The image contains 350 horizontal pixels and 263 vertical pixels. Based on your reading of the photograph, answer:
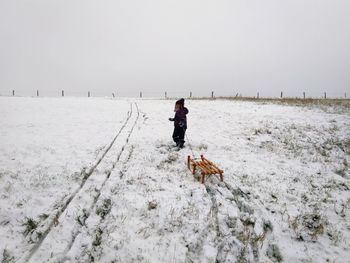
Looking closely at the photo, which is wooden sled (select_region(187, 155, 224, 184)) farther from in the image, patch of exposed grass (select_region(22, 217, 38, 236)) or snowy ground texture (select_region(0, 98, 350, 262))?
patch of exposed grass (select_region(22, 217, 38, 236))

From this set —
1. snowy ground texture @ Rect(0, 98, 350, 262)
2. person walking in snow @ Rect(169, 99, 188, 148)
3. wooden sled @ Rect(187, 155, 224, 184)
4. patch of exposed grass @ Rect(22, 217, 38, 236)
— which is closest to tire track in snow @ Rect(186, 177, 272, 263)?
snowy ground texture @ Rect(0, 98, 350, 262)

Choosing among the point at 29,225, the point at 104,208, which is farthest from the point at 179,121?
the point at 29,225

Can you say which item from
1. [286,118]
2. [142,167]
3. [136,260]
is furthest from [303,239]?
[286,118]

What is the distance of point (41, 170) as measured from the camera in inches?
333

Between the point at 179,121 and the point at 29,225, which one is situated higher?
the point at 179,121

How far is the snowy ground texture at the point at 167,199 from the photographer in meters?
5.34

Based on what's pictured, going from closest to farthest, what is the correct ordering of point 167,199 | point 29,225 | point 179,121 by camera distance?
point 29,225
point 167,199
point 179,121

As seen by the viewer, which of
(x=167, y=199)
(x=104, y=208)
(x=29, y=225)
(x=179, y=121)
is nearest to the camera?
(x=29, y=225)

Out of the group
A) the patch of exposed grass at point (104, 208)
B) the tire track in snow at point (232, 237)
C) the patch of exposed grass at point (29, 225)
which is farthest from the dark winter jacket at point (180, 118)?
the patch of exposed grass at point (29, 225)

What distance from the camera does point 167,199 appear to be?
Answer: 7051 mm

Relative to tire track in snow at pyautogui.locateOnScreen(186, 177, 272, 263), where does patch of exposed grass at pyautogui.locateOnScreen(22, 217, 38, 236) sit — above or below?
above

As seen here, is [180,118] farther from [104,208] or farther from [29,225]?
[29,225]

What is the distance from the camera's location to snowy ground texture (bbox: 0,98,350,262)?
17.5ft

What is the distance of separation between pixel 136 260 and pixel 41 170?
17.3 feet
